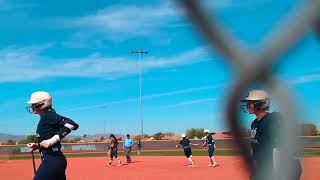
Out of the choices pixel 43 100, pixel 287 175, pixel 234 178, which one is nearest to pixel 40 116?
pixel 43 100

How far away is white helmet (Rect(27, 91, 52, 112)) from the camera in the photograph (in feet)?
21.3

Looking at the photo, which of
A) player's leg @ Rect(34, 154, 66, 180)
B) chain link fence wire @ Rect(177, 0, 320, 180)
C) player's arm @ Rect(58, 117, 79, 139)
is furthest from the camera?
player's arm @ Rect(58, 117, 79, 139)

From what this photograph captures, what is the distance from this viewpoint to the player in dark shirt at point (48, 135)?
6395mm

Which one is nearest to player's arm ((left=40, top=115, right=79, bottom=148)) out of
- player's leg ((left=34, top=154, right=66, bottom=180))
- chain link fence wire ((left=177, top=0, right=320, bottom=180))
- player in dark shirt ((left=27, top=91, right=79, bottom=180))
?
player in dark shirt ((left=27, top=91, right=79, bottom=180))

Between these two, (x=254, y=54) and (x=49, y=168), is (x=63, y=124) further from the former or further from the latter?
(x=254, y=54)

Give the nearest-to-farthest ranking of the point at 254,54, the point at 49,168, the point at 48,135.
Result: the point at 254,54 → the point at 49,168 → the point at 48,135

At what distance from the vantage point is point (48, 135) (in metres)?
6.58

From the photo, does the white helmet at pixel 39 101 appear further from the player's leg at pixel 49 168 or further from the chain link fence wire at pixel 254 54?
the chain link fence wire at pixel 254 54

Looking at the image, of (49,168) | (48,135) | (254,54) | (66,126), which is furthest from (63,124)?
(254,54)

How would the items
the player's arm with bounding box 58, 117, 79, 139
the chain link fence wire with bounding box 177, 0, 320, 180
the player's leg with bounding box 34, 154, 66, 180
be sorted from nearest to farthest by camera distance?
the chain link fence wire with bounding box 177, 0, 320, 180
the player's leg with bounding box 34, 154, 66, 180
the player's arm with bounding box 58, 117, 79, 139

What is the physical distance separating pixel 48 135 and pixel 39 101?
46 centimetres

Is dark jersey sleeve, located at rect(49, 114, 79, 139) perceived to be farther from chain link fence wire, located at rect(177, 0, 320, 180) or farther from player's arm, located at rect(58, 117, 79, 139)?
chain link fence wire, located at rect(177, 0, 320, 180)

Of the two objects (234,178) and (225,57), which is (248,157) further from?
(234,178)

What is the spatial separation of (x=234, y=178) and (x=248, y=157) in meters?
14.1
